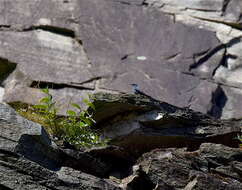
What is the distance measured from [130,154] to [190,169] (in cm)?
109

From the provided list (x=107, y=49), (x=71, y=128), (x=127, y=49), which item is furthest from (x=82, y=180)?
(x=127, y=49)

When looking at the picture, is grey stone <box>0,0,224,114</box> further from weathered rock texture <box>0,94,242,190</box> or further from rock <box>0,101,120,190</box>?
rock <box>0,101,120,190</box>

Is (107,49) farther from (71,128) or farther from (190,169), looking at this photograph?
(190,169)

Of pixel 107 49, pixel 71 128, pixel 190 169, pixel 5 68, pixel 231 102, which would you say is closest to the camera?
pixel 190 169

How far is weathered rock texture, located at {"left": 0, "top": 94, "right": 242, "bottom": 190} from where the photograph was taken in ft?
17.8

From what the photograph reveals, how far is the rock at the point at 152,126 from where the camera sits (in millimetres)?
7383

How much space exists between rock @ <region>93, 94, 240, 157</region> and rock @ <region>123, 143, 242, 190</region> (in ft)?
2.45

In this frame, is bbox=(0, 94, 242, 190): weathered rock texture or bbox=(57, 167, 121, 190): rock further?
bbox=(57, 167, 121, 190): rock

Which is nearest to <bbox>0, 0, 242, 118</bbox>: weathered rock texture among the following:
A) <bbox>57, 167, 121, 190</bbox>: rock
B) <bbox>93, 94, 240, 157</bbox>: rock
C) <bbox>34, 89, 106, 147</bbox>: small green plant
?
<bbox>93, 94, 240, 157</bbox>: rock

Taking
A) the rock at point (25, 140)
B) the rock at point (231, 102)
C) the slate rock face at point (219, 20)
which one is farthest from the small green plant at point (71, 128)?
the slate rock face at point (219, 20)

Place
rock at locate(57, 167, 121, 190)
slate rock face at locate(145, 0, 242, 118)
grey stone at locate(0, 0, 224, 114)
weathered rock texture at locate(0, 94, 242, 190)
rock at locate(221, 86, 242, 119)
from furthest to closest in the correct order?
slate rock face at locate(145, 0, 242, 118) → rock at locate(221, 86, 242, 119) → grey stone at locate(0, 0, 224, 114) → rock at locate(57, 167, 121, 190) → weathered rock texture at locate(0, 94, 242, 190)

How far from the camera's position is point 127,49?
9273 mm

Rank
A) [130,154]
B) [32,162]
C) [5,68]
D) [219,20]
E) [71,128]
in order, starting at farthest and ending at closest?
[219,20]
[5,68]
[130,154]
[71,128]
[32,162]

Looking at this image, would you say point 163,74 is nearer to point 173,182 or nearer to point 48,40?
point 48,40
